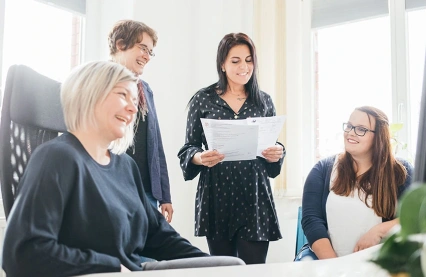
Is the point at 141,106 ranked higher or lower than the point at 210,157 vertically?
higher

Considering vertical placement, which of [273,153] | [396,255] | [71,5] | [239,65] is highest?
[71,5]

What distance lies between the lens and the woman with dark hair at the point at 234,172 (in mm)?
1992

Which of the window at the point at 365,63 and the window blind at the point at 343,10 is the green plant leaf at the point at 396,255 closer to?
the window at the point at 365,63

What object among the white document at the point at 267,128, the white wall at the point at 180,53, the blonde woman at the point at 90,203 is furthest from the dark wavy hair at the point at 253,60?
the white wall at the point at 180,53

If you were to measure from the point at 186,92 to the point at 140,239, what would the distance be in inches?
87.3

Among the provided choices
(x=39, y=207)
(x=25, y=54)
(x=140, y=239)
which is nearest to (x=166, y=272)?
(x=39, y=207)

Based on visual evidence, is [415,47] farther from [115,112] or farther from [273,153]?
[115,112]

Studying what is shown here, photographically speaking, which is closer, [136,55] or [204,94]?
[136,55]

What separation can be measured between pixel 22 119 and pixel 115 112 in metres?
0.25

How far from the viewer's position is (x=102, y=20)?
334cm

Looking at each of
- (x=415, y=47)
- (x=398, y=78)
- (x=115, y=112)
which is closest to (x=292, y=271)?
(x=115, y=112)

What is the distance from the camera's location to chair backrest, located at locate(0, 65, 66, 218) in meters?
1.26

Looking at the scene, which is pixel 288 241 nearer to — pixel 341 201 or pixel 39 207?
pixel 341 201

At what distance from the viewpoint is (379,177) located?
2008 mm
